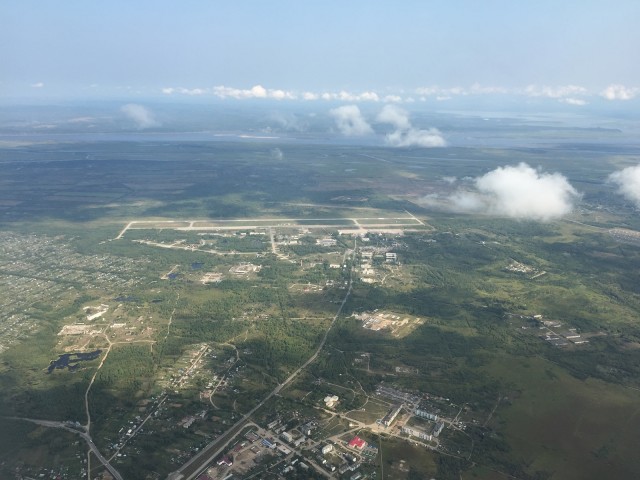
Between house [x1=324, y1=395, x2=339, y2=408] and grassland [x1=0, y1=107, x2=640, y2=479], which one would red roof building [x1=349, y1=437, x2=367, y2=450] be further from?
house [x1=324, y1=395, x2=339, y2=408]

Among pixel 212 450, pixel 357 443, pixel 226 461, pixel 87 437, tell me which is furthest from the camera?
pixel 87 437

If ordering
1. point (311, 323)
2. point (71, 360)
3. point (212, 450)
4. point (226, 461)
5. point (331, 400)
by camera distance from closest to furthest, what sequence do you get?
point (226, 461) < point (212, 450) < point (331, 400) < point (71, 360) < point (311, 323)

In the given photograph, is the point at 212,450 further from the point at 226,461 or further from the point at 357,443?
the point at 357,443

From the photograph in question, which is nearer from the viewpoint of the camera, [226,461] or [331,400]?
[226,461]

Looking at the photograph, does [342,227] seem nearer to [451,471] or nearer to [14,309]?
[14,309]

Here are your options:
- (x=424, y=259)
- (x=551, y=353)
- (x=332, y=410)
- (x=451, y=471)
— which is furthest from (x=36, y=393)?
(x=424, y=259)

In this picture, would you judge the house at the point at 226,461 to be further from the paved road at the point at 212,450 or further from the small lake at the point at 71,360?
the small lake at the point at 71,360

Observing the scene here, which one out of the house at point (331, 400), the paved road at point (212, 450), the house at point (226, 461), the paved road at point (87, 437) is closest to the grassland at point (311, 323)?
the paved road at point (87, 437)


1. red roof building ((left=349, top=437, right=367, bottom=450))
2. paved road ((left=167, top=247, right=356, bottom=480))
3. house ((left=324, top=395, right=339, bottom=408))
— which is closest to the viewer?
paved road ((left=167, top=247, right=356, bottom=480))

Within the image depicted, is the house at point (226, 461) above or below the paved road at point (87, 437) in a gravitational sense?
above

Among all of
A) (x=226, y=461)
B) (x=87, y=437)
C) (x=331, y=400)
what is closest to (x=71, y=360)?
(x=87, y=437)

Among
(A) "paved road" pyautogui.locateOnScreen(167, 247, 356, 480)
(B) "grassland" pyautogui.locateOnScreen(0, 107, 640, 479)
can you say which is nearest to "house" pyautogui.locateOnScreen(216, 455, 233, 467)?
(A) "paved road" pyautogui.locateOnScreen(167, 247, 356, 480)
